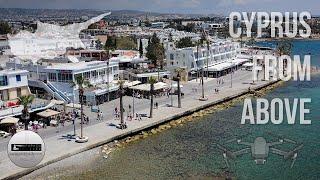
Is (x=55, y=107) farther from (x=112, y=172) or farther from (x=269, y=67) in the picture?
(x=269, y=67)

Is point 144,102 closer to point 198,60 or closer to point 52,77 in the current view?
point 52,77

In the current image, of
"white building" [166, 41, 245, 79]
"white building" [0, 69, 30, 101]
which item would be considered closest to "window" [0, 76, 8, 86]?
"white building" [0, 69, 30, 101]

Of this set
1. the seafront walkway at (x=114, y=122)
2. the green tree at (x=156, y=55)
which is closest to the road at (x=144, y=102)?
the seafront walkway at (x=114, y=122)

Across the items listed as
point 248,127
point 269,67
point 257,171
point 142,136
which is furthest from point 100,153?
point 269,67

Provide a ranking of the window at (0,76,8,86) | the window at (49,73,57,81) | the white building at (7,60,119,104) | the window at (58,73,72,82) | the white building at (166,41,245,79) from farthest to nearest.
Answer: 1. the white building at (166,41,245,79)
2. the window at (49,73,57,81)
3. the window at (58,73,72,82)
4. the white building at (7,60,119,104)
5. the window at (0,76,8,86)

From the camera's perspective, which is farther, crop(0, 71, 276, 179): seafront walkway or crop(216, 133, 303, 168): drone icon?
crop(216, 133, 303, 168): drone icon

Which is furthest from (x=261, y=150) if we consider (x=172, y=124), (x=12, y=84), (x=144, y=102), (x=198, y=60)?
(x=198, y=60)

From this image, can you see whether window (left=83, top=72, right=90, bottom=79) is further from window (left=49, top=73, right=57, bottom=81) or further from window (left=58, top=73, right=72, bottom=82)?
window (left=49, top=73, right=57, bottom=81)
